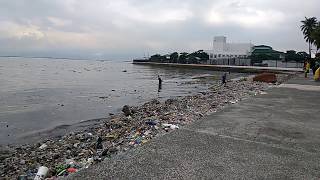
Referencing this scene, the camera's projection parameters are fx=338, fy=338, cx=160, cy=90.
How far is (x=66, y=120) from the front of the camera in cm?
1459

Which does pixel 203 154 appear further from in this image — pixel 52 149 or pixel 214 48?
pixel 214 48

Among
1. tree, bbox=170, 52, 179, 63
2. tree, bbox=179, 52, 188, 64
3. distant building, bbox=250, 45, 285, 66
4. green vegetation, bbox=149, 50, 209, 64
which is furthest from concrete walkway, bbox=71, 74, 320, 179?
tree, bbox=170, 52, 179, 63

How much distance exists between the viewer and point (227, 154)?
5.19 metres

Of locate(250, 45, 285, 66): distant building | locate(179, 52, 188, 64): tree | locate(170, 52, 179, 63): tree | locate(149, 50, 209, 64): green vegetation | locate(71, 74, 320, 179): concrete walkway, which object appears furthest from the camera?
locate(170, 52, 179, 63): tree

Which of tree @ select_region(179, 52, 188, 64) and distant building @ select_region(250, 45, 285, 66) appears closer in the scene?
distant building @ select_region(250, 45, 285, 66)

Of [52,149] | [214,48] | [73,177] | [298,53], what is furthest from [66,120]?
[214,48]

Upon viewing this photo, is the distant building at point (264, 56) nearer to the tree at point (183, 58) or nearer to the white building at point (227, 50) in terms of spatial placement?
the white building at point (227, 50)

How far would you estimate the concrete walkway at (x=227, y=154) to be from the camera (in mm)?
4395

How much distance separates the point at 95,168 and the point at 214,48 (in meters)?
122

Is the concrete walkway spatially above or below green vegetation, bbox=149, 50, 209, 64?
below

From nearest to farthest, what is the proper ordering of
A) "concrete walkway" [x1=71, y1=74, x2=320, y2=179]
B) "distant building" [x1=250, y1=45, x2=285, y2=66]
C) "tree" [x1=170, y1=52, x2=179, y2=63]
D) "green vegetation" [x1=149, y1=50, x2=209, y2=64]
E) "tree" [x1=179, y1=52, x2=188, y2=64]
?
1. "concrete walkway" [x1=71, y1=74, x2=320, y2=179]
2. "distant building" [x1=250, y1=45, x2=285, y2=66]
3. "green vegetation" [x1=149, y1=50, x2=209, y2=64]
4. "tree" [x1=179, y1=52, x2=188, y2=64]
5. "tree" [x1=170, y1=52, x2=179, y2=63]

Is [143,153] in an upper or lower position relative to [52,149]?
upper

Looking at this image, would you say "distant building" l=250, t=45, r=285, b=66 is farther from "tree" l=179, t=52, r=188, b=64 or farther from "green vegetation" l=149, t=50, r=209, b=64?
"tree" l=179, t=52, r=188, b=64

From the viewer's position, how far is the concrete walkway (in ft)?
14.4
